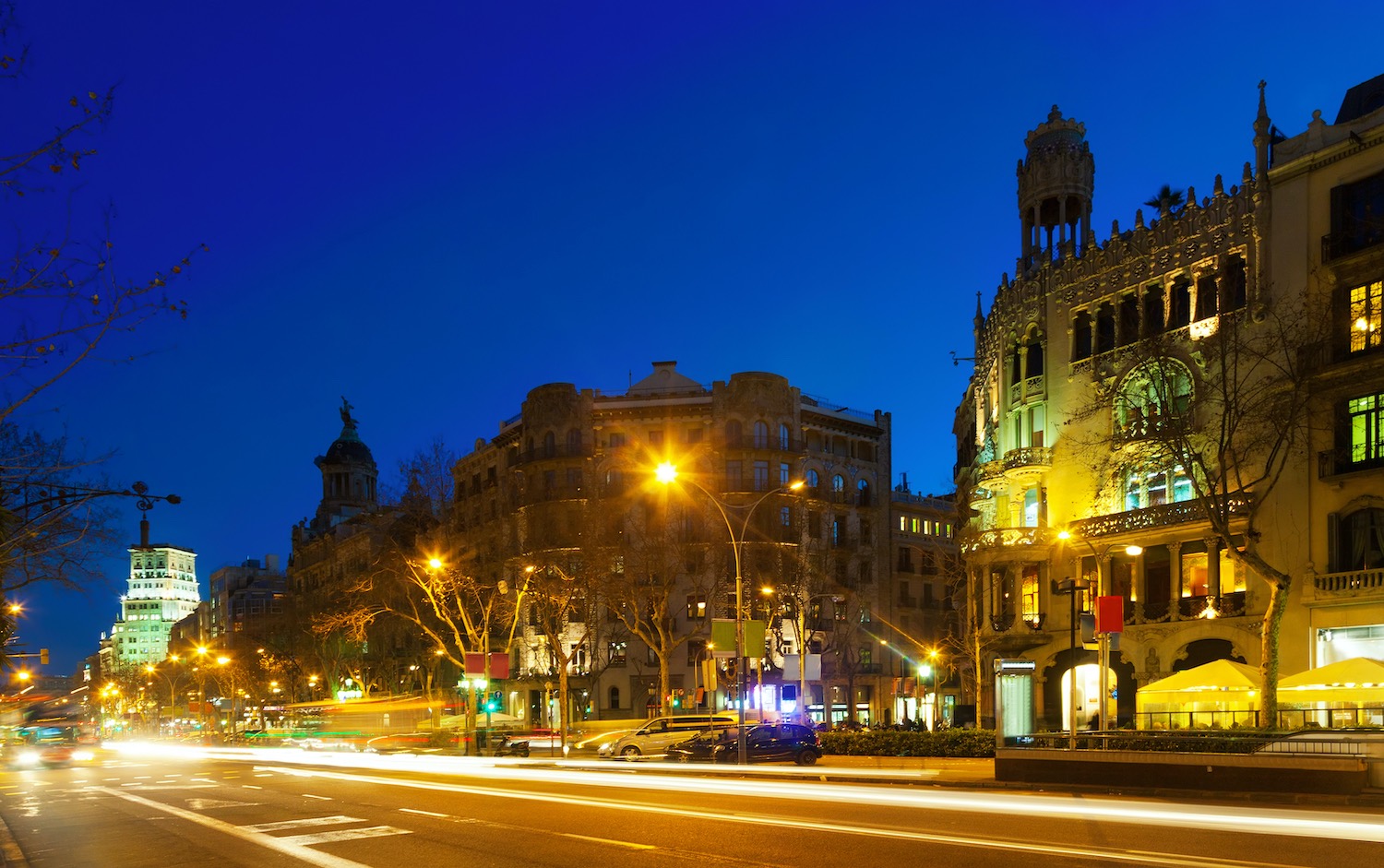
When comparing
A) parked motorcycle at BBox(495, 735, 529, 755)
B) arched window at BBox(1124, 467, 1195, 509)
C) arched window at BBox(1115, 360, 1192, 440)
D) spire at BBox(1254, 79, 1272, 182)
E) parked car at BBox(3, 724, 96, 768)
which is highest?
spire at BBox(1254, 79, 1272, 182)

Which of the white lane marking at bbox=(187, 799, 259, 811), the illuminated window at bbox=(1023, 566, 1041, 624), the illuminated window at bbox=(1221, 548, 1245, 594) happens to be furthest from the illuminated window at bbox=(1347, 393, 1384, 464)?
the white lane marking at bbox=(187, 799, 259, 811)

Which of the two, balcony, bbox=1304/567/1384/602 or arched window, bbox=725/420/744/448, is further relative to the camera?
arched window, bbox=725/420/744/448

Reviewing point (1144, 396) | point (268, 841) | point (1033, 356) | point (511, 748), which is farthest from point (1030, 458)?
point (268, 841)

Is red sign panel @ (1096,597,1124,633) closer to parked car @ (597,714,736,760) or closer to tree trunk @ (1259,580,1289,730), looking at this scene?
tree trunk @ (1259,580,1289,730)

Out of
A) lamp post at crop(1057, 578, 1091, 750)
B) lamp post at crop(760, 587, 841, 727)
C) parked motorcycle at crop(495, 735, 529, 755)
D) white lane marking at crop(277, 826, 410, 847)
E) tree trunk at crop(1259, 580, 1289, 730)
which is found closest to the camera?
white lane marking at crop(277, 826, 410, 847)

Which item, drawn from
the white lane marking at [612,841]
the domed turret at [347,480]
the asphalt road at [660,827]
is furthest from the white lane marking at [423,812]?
the domed turret at [347,480]

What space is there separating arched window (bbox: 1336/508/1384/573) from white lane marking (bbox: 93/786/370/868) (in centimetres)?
3163

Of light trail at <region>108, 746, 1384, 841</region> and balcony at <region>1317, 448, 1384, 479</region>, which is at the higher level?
balcony at <region>1317, 448, 1384, 479</region>

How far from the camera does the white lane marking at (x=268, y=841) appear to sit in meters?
14.7

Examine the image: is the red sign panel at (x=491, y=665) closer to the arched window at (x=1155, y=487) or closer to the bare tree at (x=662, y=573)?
the bare tree at (x=662, y=573)

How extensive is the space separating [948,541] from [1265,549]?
5041 cm

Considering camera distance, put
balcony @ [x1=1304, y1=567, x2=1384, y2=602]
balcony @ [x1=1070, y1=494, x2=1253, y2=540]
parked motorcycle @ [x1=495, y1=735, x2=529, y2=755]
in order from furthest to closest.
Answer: parked motorcycle @ [x1=495, y1=735, x2=529, y2=755], balcony @ [x1=1070, y1=494, x2=1253, y2=540], balcony @ [x1=1304, y1=567, x2=1384, y2=602]

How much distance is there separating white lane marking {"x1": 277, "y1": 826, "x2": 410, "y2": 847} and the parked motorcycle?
1064 inches

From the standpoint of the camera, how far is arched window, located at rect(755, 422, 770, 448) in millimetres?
76938
